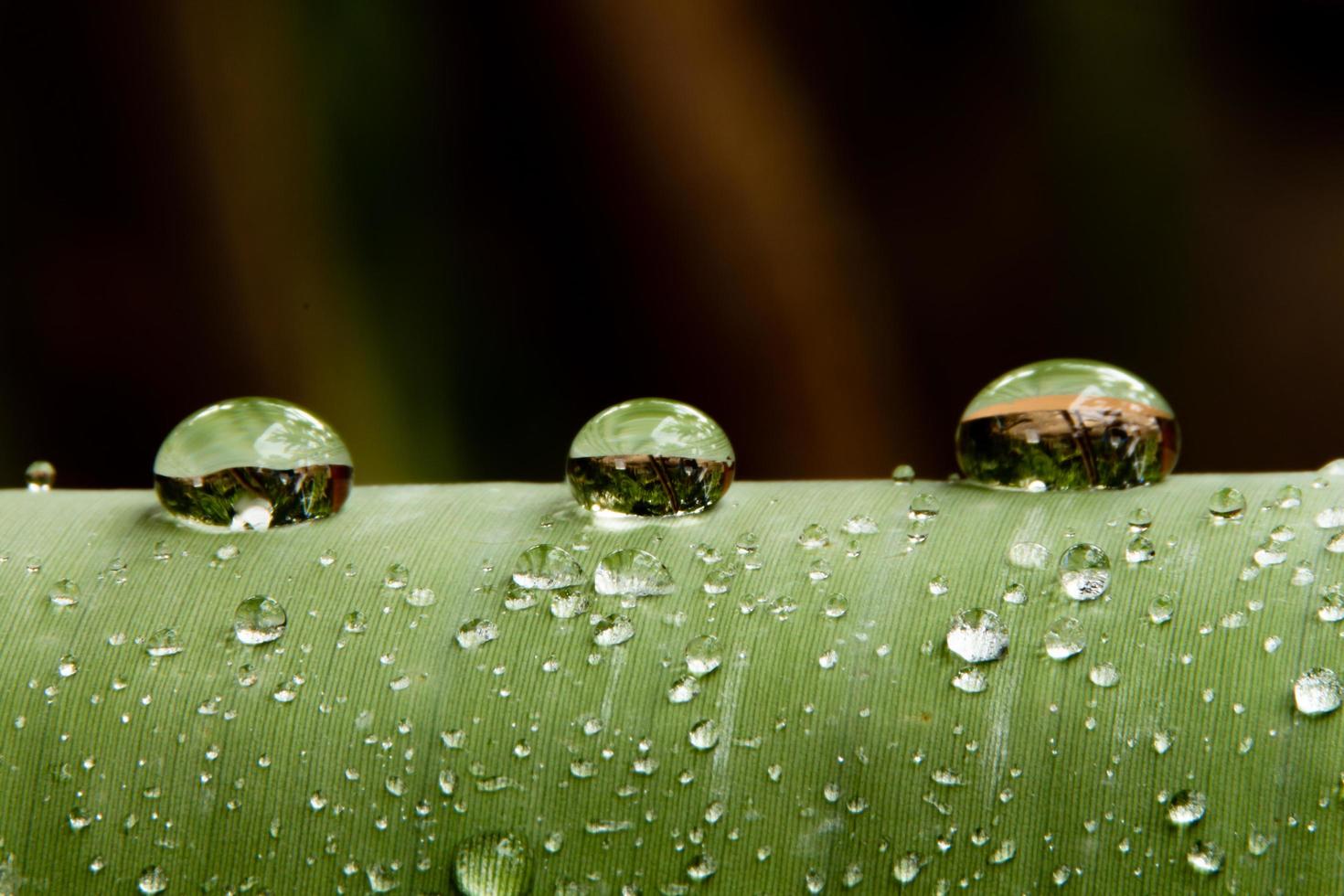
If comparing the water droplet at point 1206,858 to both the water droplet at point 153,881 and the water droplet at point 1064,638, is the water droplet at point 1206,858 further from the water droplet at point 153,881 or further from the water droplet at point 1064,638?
the water droplet at point 153,881

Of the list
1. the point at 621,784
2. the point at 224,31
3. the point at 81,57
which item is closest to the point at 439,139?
the point at 224,31

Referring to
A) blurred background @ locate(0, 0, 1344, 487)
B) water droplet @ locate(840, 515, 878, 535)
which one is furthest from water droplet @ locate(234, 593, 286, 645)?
blurred background @ locate(0, 0, 1344, 487)

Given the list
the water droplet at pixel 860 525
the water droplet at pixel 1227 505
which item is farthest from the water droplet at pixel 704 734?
the water droplet at pixel 1227 505

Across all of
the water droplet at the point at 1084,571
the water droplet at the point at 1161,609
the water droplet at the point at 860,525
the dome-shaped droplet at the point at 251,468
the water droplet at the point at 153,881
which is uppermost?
the dome-shaped droplet at the point at 251,468

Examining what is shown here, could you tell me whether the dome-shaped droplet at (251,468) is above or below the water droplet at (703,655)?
above

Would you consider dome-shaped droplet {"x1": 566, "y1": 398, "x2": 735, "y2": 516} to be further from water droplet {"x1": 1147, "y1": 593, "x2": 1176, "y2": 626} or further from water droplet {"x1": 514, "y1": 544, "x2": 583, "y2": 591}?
water droplet {"x1": 1147, "y1": 593, "x2": 1176, "y2": 626}

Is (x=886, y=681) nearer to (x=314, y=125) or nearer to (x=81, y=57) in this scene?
(x=314, y=125)

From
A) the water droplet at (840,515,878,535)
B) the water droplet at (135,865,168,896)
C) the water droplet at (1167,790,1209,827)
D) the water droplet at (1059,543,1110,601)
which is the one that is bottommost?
the water droplet at (135,865,168,896)
